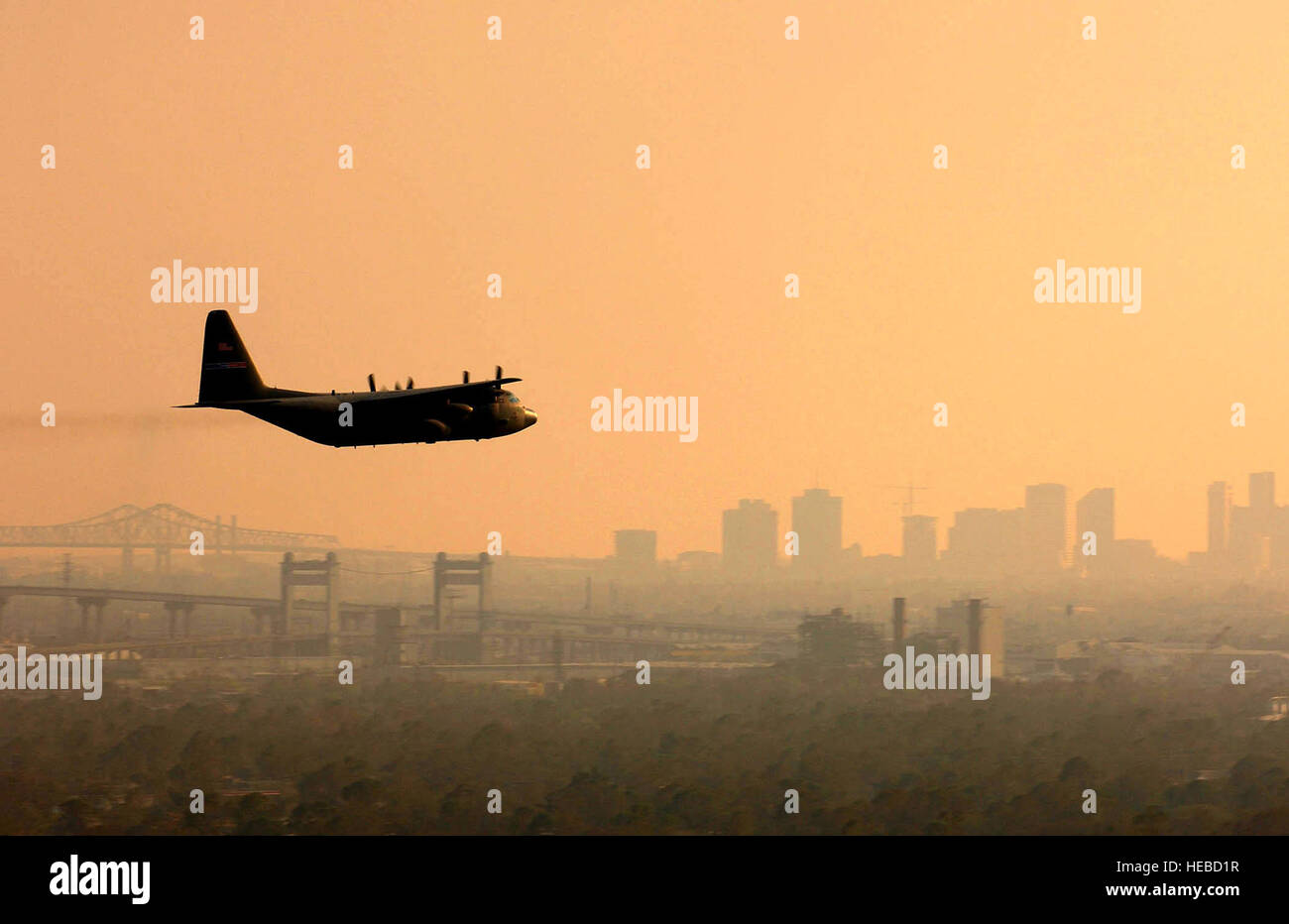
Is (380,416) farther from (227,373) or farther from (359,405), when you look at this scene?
(227,373)

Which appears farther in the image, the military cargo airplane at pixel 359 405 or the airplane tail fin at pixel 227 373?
the airplane tail fin at pixel 227 373

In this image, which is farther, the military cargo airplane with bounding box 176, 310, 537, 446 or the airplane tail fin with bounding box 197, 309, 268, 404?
the airplane tail fin with bounding box 197, 309, 268, 404

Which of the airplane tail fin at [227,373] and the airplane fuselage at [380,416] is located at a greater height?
the airplane tail fin at [227,373]

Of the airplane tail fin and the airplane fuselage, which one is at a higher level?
the airplane tail fin

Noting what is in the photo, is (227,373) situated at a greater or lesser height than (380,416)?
greater

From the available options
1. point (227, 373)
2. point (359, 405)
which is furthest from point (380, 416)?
point (227, 373)
